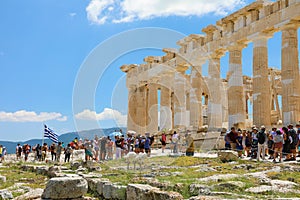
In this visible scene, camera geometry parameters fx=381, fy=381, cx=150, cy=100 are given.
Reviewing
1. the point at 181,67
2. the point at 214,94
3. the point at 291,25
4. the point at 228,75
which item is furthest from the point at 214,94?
the point at 291,25

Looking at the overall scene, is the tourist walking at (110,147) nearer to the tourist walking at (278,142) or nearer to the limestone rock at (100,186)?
the tourist walking at (278,142)

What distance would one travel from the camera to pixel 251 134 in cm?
1973

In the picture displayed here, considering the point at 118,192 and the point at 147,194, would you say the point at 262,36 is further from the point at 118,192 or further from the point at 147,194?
the point at 147,194

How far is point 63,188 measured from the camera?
949 cm

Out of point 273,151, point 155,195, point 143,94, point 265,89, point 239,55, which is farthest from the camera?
point 143,94

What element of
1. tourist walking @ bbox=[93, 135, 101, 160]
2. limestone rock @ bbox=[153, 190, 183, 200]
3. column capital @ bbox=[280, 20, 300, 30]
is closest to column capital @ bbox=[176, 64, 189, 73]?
column capital @ bbox=[280, 20, 300, 30]

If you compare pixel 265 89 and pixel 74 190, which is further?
pixel 265 89

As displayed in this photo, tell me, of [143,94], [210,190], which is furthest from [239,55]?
[210,190]

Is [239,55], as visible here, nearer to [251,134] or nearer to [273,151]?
[251,134]

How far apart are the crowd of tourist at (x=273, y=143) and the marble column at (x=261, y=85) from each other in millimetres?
6091

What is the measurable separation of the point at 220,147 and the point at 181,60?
429 inches

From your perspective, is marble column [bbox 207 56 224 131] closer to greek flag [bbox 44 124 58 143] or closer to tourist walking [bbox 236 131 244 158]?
tourist walking [bbox 236 131 244 158]

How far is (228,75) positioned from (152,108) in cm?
1151

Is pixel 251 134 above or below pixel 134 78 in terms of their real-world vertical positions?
below
